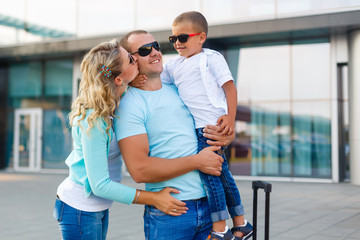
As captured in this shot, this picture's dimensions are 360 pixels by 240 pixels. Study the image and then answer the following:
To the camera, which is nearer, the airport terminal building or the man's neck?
the man's neck

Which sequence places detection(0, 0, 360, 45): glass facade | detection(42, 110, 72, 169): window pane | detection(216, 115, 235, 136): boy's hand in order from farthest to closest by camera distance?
detection(42, 110, 72, 169): window pane → detection(0, 0, 360, 45): glass facade → detection(216, 115, 235, 136): boy's hand

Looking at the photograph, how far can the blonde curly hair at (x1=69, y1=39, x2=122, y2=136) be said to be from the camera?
194 centimetres

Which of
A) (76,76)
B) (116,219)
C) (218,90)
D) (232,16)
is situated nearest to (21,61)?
(76,76)

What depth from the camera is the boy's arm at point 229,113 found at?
2336mm

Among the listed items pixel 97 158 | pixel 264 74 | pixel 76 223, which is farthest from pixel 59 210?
pixel 264 74

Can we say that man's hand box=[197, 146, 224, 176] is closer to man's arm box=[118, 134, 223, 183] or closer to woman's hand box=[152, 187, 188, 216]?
man's arm box=[118, 134, 223, 183]

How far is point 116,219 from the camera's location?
23.7 feet

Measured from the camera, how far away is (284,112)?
14211 millimetres

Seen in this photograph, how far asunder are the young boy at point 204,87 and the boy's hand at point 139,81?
36cm

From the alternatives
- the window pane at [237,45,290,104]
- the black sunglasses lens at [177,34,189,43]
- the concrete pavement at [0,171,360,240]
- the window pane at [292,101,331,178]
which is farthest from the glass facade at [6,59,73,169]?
the black sunglasses lens at [177,34,189,43]

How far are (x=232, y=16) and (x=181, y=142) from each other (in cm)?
1247

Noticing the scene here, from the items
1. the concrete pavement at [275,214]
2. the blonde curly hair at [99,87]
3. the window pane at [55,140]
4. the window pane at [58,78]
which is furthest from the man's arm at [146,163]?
the window pane at [58,78]

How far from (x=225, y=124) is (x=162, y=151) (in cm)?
45

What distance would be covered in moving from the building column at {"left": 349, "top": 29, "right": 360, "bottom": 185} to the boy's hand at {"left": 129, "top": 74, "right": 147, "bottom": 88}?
1179 cm
